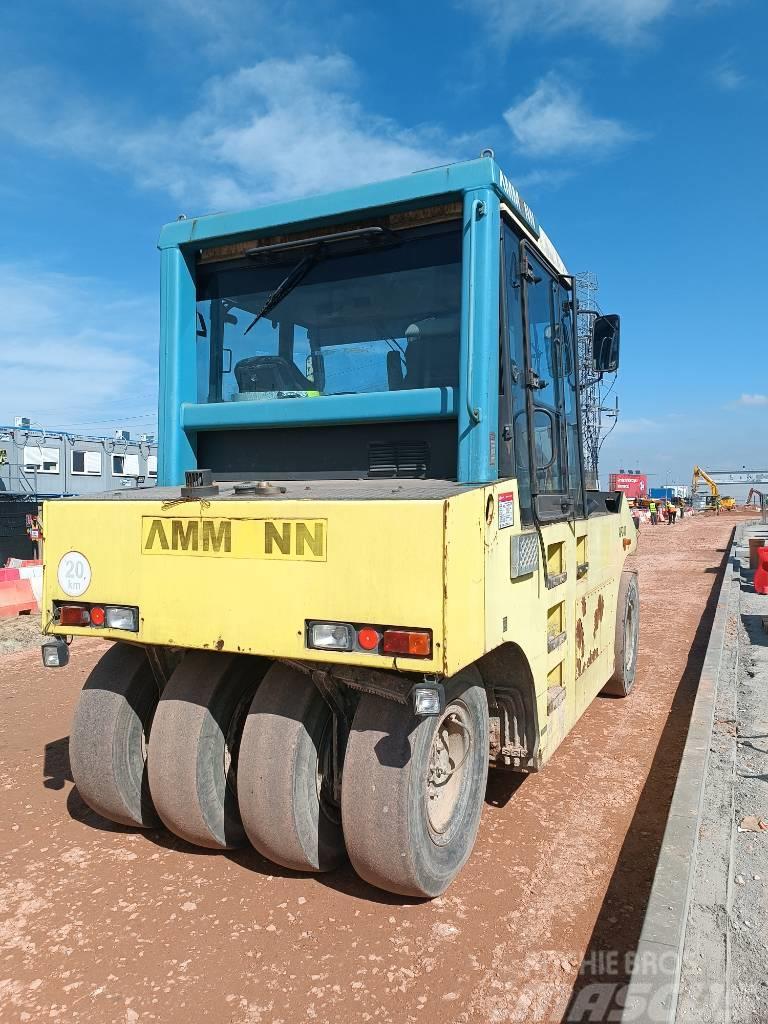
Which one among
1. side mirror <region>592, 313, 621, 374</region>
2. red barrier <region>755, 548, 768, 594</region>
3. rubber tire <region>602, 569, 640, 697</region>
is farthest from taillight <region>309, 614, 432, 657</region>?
red barrier <region>755, 548, 768, 594</region>

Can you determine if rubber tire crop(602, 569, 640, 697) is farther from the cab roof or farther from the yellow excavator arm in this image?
the yellow excavator arm

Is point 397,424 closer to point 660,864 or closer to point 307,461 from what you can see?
point 307,461

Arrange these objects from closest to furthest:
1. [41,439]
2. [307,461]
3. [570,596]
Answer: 1. [307,461]
2. [570,596]
3. [41,439]

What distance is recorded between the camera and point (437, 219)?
3.36 meters

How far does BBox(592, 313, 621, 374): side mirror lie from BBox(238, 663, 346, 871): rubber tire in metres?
2.88

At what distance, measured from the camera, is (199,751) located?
3.12 metres

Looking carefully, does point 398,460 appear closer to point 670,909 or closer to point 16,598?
point 670,909

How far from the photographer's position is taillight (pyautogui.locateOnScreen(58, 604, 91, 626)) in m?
3.16

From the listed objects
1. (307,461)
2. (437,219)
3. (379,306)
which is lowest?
(307,461)

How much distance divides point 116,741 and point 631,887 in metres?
2.39

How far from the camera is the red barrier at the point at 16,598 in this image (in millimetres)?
9055

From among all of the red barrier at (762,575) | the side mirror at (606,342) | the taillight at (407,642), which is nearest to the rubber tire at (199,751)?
the taillight at (407,642)

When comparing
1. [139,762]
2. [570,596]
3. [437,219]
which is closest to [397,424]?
[437,219]

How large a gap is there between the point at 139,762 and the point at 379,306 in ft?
8.11
